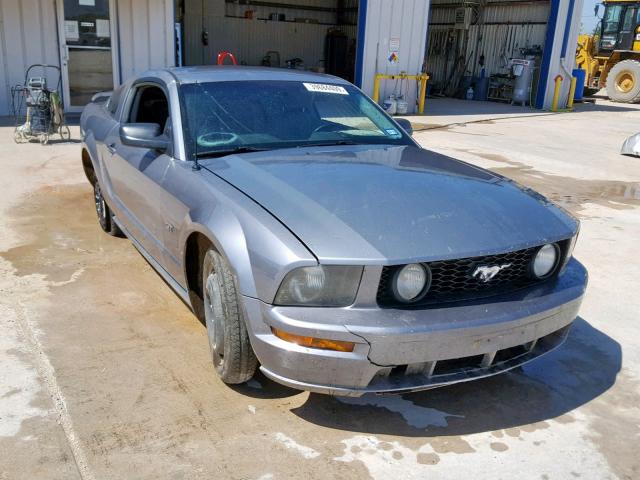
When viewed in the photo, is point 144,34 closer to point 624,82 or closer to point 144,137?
point 144,137

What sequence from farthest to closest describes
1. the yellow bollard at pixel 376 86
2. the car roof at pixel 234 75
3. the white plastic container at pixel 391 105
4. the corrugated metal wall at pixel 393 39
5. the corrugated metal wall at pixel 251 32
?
1. the corrugated metal wall at pixel 251 32
2. the white plastic container at pixel 391 105
3. the yellow bollard at pixel 376 86
4. the corrugated metal wall at pixel 393 39
5. the car roof at pixel 234 75

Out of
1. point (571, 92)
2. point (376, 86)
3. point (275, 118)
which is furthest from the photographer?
point (571, 92)

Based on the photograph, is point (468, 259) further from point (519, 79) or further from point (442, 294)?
point (519, 79)

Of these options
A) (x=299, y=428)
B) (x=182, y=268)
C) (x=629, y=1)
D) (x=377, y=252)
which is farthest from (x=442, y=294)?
(x=629, y=1)

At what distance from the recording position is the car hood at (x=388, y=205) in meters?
2.47

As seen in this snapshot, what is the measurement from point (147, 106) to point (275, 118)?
1.34m

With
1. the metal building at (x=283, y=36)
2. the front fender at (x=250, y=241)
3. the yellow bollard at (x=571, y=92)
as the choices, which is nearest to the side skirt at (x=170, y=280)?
the front fender at (x=250, y=241)

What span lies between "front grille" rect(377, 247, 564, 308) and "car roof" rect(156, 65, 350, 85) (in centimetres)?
206

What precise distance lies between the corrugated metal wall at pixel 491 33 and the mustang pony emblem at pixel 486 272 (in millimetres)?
19327

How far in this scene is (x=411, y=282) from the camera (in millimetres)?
2482

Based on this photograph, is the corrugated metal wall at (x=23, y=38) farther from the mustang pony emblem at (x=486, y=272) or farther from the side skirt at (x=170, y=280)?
the mustang pony emblem at (x=486, y=272)

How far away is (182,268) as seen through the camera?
327 cm

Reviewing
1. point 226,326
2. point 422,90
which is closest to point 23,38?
point 422,90

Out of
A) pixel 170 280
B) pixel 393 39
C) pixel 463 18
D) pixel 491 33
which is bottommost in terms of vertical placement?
pixel 170 280
